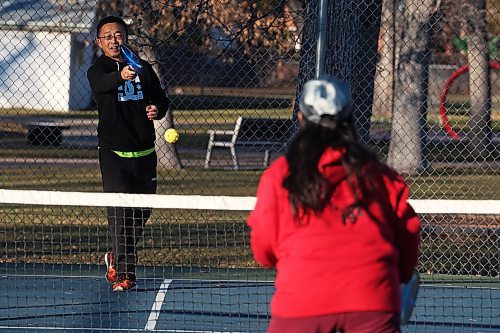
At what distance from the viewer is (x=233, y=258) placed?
32.0ft

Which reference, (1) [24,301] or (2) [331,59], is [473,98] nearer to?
(2) [331,59]

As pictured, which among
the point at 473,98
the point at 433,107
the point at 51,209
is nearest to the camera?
the point at 51,209

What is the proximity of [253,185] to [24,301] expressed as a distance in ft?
24.0

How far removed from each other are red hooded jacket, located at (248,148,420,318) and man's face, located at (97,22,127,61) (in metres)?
3.78

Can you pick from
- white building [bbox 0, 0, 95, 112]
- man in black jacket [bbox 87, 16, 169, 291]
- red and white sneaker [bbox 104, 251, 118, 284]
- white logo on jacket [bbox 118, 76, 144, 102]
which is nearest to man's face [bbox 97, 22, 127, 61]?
A: man in black jacket [bbox 87, 16, 169, 291]

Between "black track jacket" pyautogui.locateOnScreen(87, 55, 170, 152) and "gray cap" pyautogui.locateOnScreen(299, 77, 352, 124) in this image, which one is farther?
"black track jacket" pyautogui.locateOnScreen(87, 55, 170, 152)

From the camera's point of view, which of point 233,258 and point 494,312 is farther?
point 233,258

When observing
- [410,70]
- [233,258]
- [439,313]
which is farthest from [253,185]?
[439,313]

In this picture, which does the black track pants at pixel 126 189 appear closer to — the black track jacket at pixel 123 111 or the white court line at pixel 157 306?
the black track jacket at pixel 123 111

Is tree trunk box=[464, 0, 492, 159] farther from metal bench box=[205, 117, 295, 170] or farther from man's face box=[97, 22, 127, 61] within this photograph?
man's face box=[97, 22, 127, 61]

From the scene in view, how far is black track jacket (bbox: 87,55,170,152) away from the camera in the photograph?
296 inches

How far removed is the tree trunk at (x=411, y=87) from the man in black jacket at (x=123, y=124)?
20.8ft

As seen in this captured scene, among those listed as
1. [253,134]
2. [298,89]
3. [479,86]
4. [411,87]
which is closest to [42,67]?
[253,134]

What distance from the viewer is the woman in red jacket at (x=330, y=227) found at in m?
3.84
